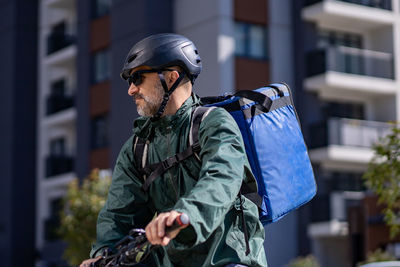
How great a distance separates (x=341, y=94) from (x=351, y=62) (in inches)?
46.6

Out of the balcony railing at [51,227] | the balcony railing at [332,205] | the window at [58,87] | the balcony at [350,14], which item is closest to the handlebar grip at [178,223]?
the balcony railing at [332,205]

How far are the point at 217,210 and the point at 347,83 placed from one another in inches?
1120

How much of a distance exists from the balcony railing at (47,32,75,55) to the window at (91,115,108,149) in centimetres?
503

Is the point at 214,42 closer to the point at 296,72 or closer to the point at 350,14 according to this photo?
the point at 296,72

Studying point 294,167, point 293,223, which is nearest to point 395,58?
point 293,223

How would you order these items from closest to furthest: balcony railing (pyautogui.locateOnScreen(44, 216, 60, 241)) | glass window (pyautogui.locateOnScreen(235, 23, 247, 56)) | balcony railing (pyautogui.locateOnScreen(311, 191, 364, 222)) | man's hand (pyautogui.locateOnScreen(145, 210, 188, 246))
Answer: man's hand (pyautogui.locateOnScreen(145, 210, 188, 246))
glass window (pyautogui.locateOnScreen(235, 23, 247, 56))
balcony railing (pyautogui.locateOnScreen(311, 191, 364, 222))
balcony railing (pyautogui.locateOnScreen(44, 216, 60, 241))

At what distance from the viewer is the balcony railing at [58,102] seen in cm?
3884

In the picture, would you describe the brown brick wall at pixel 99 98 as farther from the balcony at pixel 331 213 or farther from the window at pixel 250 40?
the balcony at pixel 331 213

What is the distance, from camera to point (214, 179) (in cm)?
330

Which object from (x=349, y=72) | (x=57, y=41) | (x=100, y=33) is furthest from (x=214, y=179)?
(x=57, y=41)

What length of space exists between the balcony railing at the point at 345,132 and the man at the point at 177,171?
2707 cm

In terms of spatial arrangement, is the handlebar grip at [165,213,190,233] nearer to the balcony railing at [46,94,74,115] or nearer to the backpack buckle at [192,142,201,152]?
the backpack buckle at [192,142,201,152]

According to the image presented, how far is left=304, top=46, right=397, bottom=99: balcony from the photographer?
31031 millimetres

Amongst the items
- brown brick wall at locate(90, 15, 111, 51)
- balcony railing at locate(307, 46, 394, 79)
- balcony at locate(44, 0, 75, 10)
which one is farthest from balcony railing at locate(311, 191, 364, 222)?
balcony at locate(44, 0, 75, 10)
